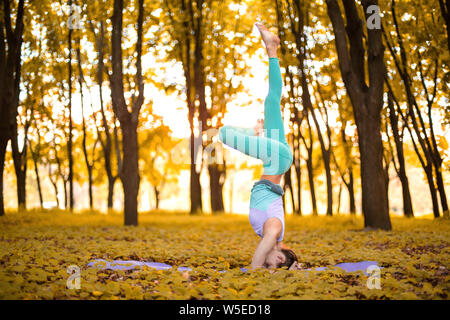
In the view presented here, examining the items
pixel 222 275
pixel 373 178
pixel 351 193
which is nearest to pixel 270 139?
pixel 222 275

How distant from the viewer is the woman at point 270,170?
4715mm

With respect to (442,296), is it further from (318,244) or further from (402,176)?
(402,176)

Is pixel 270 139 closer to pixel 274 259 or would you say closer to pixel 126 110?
pixel 274 259

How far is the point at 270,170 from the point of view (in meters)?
5.15

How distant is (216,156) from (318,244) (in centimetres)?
1541

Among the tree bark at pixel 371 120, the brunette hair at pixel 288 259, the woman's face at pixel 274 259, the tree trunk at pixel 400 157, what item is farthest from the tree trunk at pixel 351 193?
the woman's face at pixel 274 259

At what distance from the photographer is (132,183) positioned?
12.8 meters

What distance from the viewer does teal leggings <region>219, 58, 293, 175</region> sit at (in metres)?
4.60

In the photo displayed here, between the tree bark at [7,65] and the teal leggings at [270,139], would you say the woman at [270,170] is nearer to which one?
the teal leggings at [270,139]

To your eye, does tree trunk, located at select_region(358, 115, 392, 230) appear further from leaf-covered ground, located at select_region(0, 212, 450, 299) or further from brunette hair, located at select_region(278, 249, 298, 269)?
brunette hair, located at select_region(278, 249, 298, 269)

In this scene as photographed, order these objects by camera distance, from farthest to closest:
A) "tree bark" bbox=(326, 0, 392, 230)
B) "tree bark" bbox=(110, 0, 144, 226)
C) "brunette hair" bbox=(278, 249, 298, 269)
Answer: "tree bark" bbox=(110, 0, 144, 226), "tree bark" bbox=(326, 0, 392, 230), "brunette hair" bbox=(278, 249, 298, 269)

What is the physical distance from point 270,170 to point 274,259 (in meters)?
1.18

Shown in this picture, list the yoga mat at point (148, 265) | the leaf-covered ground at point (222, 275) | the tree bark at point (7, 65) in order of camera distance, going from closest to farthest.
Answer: the leaf-covered ground at point (222, 275)
the yoga mat at point (148, 265)
the tree bark at point (7, 65)

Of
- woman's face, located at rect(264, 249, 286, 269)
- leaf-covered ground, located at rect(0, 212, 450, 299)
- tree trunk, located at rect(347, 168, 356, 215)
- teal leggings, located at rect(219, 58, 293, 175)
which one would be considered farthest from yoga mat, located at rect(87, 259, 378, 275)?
tree trunk, located at rect(347, 168, 356, 215)
